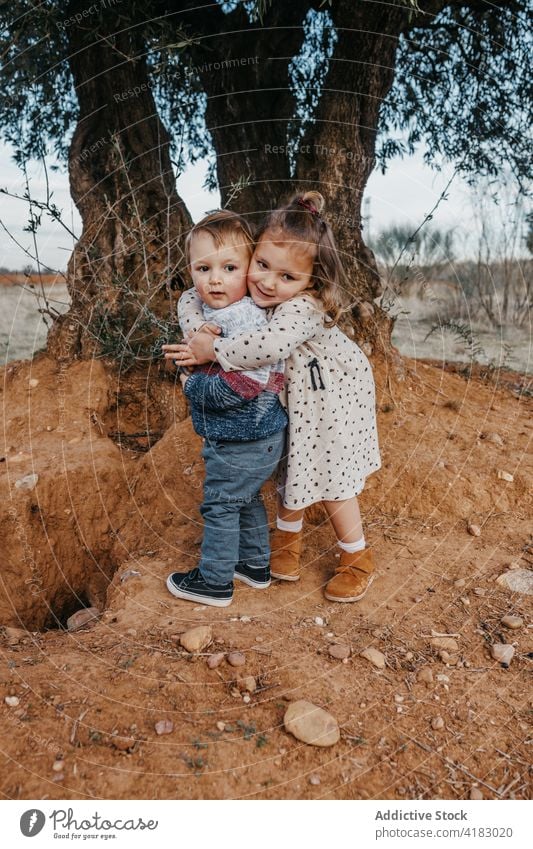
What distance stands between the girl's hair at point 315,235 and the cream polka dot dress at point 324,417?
3.0 inches

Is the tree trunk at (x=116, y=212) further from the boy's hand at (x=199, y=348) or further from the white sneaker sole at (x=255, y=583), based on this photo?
the white sneaker sole at (x=255, y=583)

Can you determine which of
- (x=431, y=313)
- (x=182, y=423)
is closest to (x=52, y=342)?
(x=182, y=423)

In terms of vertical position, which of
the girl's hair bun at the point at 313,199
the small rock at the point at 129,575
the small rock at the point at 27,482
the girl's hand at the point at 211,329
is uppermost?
the girl's hair bun at the point at 313,199

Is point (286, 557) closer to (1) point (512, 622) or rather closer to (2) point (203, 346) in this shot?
(1) point (512, 622)

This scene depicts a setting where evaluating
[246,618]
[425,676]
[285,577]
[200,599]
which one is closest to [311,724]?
[425,676]

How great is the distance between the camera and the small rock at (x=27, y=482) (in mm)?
4047

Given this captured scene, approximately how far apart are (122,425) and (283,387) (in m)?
2.30

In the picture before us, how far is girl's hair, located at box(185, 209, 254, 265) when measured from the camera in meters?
2.78

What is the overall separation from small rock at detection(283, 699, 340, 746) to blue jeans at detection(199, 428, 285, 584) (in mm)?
874

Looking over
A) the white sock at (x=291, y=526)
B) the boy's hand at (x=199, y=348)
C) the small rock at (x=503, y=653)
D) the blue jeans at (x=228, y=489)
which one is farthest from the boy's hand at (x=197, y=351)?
the small rock at (x=503, y=653)

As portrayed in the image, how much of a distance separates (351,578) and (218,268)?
5.33 feet

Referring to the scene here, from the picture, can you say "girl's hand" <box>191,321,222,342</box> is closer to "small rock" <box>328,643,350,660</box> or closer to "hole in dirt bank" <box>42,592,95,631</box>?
"small rock" <box>328,643,350,660</box>

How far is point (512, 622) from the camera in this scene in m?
2.98

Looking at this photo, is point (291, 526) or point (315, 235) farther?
point (291, 526)
